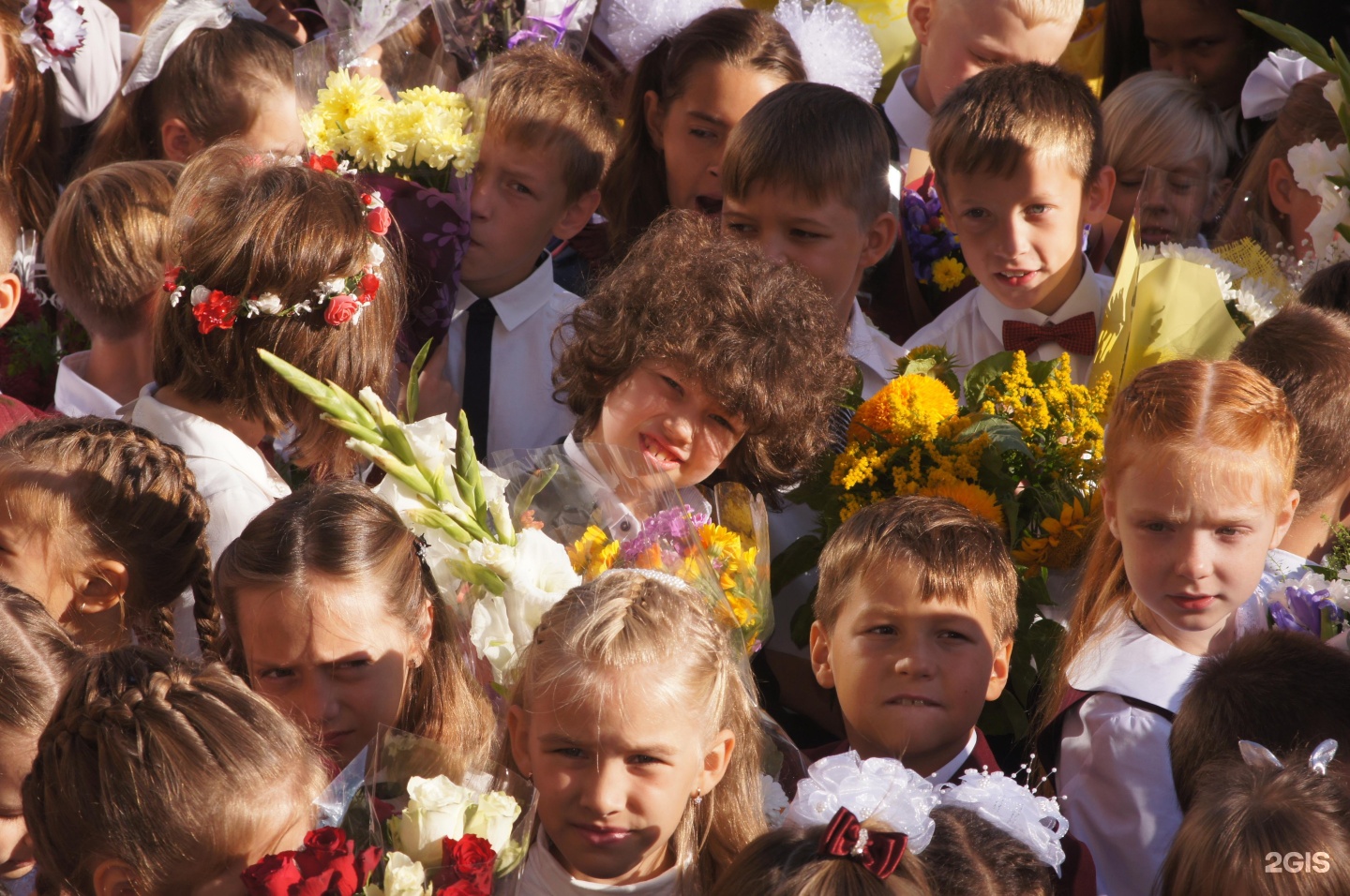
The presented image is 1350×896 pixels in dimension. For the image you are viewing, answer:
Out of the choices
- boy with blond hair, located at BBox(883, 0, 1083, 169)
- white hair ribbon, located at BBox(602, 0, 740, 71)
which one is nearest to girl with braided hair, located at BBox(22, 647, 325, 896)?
boy with blond hair, located at BBox(883, 0, 1083, 169)

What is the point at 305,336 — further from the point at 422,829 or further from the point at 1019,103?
the point at 1019,103

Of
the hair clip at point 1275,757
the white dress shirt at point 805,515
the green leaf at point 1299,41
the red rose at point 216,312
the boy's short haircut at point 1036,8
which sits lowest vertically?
the white dress shirt at point 805,515

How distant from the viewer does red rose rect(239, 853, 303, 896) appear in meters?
1.98

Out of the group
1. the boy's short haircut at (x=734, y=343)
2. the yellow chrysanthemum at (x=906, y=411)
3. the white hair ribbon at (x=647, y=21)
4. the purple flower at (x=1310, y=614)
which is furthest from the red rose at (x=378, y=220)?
the purple flower at (x=1310, y=614)

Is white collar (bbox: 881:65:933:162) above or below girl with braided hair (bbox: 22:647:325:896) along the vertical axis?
below

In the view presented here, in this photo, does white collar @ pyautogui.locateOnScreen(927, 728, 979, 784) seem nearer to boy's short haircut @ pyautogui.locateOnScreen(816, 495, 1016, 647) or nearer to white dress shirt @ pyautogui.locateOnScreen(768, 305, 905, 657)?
boy's short haircut @ pyautogui.locateOnScreen(816, 495, 1016, 647)

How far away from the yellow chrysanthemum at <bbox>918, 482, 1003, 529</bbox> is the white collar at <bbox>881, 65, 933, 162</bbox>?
6.64 ft

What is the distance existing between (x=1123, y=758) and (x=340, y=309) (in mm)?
2032

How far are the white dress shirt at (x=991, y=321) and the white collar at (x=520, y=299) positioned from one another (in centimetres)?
120

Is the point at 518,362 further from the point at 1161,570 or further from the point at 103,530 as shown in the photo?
the point at 1161,570

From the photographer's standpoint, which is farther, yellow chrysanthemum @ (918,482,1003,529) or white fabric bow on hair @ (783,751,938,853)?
yellow chrysanthemum @ (918,482,1003,529)

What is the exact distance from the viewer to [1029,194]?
13.2 feet

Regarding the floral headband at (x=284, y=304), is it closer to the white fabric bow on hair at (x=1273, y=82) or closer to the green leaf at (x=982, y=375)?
the green leaf at (x=982, y=375)

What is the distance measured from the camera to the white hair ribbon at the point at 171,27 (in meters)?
4.72
